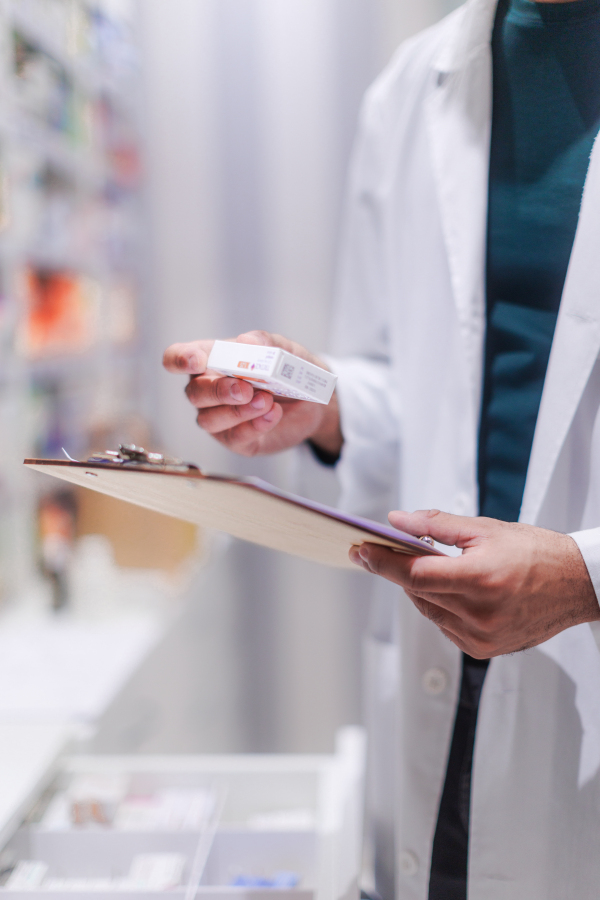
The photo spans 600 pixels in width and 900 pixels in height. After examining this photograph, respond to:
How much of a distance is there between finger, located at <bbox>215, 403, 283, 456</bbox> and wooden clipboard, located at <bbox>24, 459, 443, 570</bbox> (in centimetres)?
14

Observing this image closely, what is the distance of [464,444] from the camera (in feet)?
2.77

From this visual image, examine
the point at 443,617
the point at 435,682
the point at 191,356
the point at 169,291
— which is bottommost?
the point at 435,682

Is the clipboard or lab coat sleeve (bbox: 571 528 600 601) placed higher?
the clipboard

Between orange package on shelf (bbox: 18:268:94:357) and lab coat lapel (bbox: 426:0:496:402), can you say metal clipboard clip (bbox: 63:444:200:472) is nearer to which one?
lab coat lapel (bbox: 426:0:496:402)

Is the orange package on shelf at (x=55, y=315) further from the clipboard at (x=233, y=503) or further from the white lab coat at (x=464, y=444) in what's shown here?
the clipboard at (x=233, y=503)

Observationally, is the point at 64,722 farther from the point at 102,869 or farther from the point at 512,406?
the point at 512,406

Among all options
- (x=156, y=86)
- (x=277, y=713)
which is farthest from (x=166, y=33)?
(x=277, y=713)

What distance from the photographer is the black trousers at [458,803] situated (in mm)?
811

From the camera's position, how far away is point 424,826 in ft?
2.73

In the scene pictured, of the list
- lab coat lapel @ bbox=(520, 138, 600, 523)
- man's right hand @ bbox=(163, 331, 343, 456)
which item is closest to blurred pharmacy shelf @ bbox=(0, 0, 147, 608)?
man's right hand @ bbox=(163, 331, 343, 456)

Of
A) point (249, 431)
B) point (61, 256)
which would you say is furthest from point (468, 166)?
point (61, 256)

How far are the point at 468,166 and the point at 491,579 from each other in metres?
0.56

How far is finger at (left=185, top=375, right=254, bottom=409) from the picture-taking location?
2.20ft

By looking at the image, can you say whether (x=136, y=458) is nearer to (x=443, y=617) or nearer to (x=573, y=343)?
(x=443, y=617)
